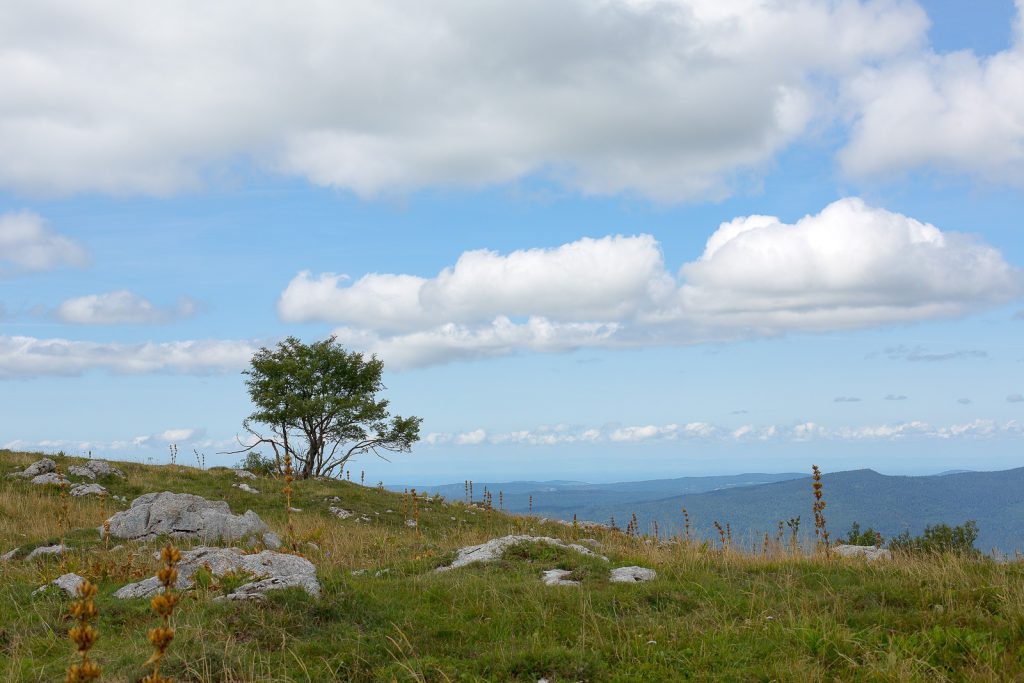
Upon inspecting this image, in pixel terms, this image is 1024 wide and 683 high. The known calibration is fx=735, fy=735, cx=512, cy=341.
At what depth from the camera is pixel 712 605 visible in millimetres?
8984

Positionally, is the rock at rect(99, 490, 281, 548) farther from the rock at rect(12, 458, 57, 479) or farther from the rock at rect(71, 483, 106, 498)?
the rock at rect(12, 458, 57, 479)

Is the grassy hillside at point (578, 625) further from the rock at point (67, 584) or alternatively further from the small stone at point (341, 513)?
the small stone at point (341, 513)

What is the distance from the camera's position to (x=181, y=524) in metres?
17.5

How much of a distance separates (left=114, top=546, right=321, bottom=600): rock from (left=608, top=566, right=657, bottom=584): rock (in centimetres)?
431

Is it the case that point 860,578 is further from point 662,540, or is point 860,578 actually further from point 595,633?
point 662,540

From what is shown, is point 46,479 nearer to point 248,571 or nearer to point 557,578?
point 248,571

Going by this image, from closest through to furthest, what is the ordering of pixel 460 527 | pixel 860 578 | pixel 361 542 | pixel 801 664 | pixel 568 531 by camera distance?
pixel 801 664 < pixel 860 578 < pixel 361 542 < pixel 568 531 < pixel 460 527

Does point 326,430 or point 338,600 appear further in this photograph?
point 326,430

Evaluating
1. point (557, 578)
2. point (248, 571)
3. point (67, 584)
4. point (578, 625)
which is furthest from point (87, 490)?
point (578, 625)

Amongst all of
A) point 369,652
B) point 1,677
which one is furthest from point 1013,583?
point 1,677

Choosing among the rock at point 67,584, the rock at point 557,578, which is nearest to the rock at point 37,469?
the rock at point 67,584

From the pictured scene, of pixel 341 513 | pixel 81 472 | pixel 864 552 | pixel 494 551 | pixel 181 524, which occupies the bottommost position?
pixel 341 513

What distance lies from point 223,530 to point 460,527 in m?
9.48

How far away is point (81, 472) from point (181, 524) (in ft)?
39.3
